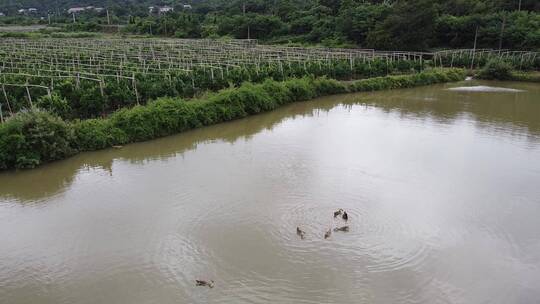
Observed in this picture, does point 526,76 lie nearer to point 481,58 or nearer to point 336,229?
point 481,58

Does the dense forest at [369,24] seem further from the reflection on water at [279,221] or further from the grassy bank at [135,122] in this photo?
the reflection on water at [279,221]

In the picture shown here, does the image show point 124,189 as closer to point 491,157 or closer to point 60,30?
point 491,157

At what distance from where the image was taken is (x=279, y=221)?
9195 millimetres

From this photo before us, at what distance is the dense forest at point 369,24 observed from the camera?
32.8 m

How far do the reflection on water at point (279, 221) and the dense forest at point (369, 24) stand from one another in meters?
19.3

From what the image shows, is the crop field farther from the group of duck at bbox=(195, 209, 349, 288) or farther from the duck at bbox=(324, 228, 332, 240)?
the duck at bbox=(324, 228, 332, 240)

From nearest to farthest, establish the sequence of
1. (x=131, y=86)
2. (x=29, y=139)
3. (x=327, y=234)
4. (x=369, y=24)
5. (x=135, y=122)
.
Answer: (x=327, y=234), (x=29, y=139), (x=135, y=122), (x=131, y=86), (x=369, y=24)

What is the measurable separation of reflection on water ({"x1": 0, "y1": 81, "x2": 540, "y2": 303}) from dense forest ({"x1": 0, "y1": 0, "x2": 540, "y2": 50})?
19.3m

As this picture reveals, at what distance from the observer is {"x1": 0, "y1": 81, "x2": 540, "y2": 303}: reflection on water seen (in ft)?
24.3

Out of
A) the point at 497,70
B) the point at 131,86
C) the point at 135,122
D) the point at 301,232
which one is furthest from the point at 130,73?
the point at 497,70

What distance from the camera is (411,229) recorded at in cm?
902

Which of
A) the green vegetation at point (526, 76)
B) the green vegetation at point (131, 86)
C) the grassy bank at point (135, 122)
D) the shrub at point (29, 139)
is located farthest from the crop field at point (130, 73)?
the green vegetation at point (526, 76)

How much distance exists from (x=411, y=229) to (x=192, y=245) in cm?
404

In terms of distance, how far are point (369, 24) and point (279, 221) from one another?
30221 mm
